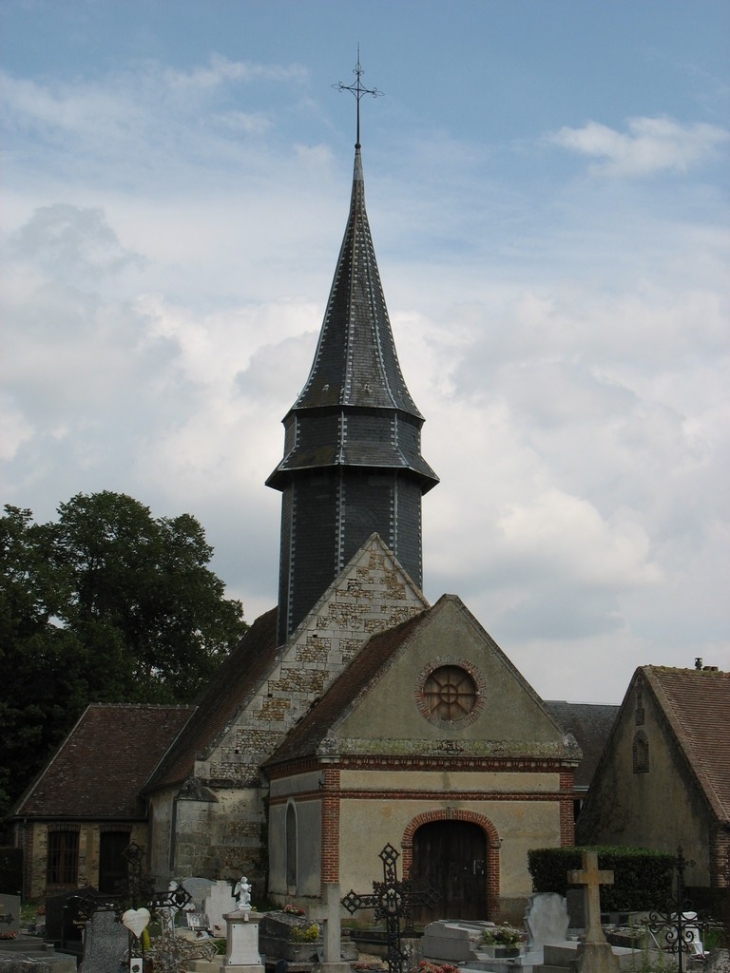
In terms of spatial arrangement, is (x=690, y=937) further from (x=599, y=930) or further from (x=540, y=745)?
(x=540, y=745)

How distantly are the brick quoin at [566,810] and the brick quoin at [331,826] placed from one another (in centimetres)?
430

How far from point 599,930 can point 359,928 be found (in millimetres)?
7028

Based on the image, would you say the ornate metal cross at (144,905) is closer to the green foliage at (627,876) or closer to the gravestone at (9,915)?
the gravestone at (9,915)

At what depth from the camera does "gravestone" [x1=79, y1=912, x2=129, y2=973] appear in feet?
52.9

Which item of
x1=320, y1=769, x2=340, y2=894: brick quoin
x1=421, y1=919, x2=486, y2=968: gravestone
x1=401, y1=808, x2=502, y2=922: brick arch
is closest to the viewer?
x1=421, y1=919, x2=486, y2=968: gravestone

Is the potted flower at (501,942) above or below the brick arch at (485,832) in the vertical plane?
below

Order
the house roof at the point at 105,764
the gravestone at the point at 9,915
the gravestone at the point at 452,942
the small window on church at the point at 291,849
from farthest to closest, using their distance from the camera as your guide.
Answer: the house roof at the point at 105,764 → the small window on church at the point at 291,849 → the gravestone at the point at 9,915 → the gravestone at the point at 452,942

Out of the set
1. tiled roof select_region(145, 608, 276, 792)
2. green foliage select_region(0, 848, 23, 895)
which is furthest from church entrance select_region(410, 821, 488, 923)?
green foliage select_region(0, 848, 23, 895)

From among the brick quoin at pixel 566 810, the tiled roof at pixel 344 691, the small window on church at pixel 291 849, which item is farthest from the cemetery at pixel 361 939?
the tiled roof at pixel 344 691

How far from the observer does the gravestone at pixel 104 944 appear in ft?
52.9

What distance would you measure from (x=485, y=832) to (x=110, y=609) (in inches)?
1000

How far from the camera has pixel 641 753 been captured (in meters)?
27.4

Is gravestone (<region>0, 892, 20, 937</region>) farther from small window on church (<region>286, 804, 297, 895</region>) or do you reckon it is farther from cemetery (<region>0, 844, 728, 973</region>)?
small window on church (<region>286, 804, 297, 895</region>)

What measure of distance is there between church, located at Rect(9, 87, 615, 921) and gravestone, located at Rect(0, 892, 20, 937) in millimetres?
3856
